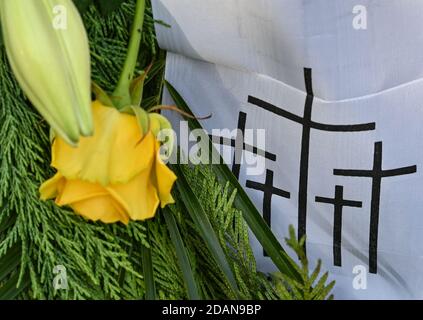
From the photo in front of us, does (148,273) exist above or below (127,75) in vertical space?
below

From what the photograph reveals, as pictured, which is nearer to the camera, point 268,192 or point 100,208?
point 100,208

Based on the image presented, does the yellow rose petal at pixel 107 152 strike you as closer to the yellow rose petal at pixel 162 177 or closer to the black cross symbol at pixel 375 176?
the yellow rose petal at pixel 162 177

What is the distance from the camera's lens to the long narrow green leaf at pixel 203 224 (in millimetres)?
458

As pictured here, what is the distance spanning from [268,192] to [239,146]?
0.04 metres

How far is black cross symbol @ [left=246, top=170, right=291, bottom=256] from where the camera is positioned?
507 mm

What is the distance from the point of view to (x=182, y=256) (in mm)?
466

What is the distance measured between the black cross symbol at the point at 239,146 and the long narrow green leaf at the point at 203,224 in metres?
0.05

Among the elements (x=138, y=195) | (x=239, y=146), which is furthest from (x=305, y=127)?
(x=138, y=195)

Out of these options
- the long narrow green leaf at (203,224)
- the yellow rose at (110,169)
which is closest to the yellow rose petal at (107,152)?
the yellow rose at (110,169)

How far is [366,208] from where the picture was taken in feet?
1.61

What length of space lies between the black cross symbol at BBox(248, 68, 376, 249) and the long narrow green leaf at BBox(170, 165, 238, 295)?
7 centimetres

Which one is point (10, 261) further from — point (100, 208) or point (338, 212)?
point (338, 212)

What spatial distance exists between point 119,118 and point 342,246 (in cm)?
20

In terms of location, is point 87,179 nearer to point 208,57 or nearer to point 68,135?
point 68,135
